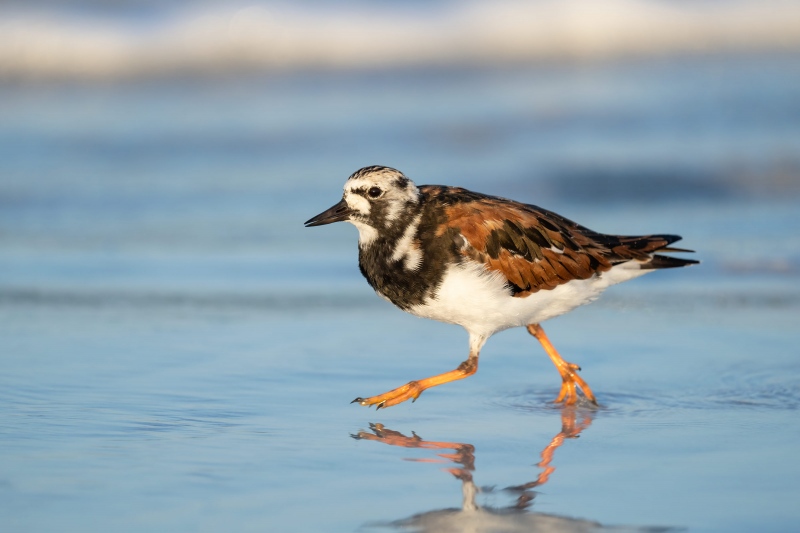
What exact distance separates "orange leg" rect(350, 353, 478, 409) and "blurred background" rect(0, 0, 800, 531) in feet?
0.42

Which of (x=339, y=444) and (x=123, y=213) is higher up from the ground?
(x=123, y=213)

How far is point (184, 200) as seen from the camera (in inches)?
403

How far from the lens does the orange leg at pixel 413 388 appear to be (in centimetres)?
495

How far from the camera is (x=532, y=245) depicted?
5.32 m

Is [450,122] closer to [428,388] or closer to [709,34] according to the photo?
[709,34]

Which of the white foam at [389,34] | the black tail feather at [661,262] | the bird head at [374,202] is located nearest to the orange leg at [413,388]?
the bird head at [374,202]

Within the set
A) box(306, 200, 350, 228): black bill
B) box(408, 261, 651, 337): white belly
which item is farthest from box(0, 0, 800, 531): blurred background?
box(306, 200, 350, 228): black bill

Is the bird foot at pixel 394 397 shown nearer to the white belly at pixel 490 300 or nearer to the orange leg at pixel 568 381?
the white belly at pixel 490 300

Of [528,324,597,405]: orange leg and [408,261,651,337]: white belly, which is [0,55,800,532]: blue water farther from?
[408,261,651,337]: white belly

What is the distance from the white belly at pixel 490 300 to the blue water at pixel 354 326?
14.5 inches

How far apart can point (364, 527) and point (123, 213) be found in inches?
272

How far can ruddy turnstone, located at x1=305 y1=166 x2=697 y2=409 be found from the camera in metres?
5.04

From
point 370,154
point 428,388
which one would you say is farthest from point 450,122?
point 428,388

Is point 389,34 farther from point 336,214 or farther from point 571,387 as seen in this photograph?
point 571,387
